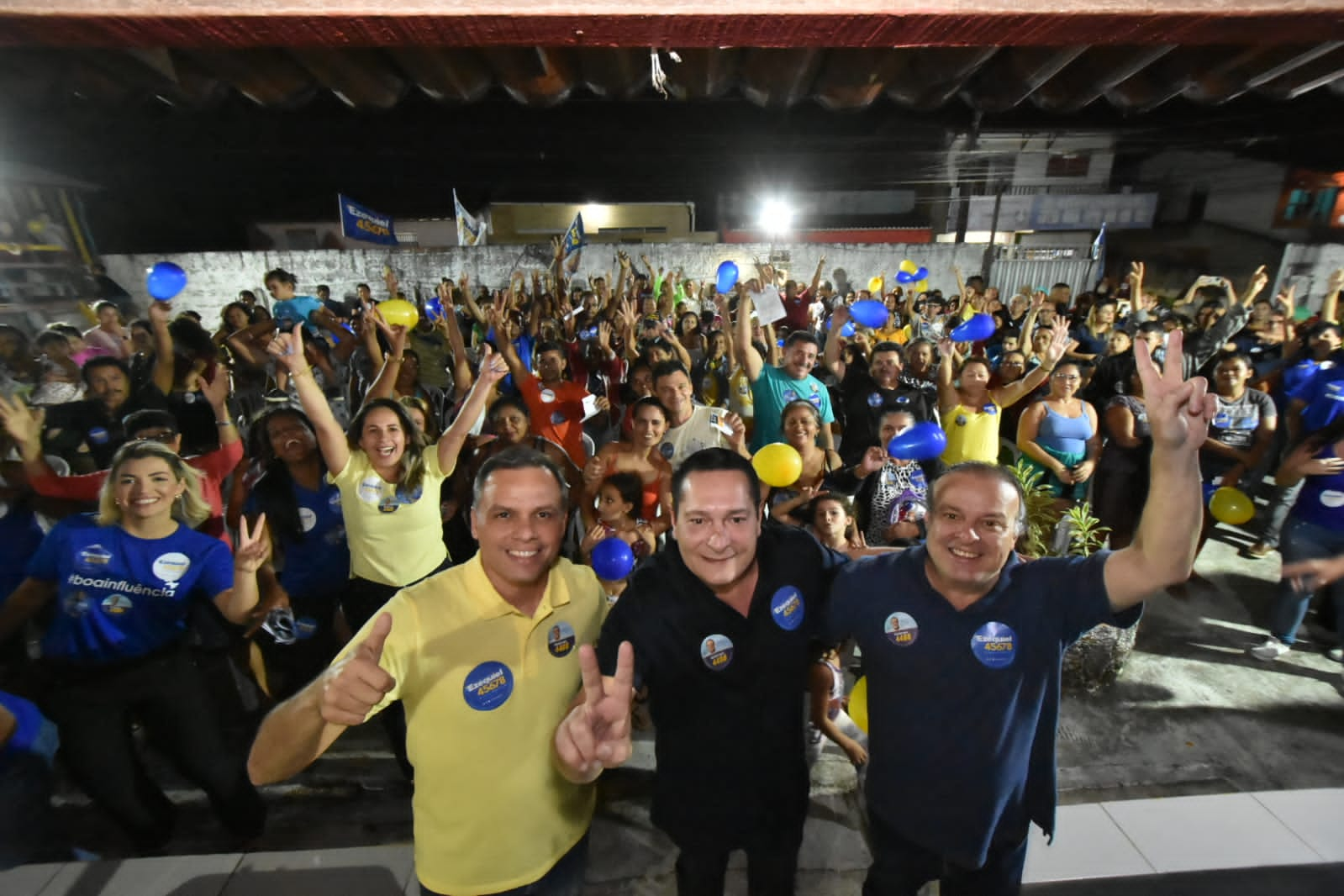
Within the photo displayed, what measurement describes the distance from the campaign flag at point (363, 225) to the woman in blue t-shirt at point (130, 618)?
7297 mm

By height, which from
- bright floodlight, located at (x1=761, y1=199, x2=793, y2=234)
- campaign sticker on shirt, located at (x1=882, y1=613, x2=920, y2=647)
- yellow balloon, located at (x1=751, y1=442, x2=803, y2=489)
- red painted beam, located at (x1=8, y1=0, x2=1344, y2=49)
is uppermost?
bright floodlight, located at (x1=761, y1=199, x2=793, y2=234)

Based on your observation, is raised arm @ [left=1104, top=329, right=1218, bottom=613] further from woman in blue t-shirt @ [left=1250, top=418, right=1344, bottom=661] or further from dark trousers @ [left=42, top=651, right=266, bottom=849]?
dark trousers @ [left=42, top=651, right=266, bottom=849]

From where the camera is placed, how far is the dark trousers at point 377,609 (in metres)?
2.88

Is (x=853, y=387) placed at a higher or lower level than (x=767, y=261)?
lower

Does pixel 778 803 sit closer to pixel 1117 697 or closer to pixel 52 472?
pixel 1117 697

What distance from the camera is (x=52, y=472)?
123 inches

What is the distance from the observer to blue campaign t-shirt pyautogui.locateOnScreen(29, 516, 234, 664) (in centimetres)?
238

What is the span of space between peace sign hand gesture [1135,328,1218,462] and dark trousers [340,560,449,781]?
3009mm

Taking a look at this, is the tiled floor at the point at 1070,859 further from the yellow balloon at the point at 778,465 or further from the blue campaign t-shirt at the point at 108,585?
the yellow balloon at the point at 778,465

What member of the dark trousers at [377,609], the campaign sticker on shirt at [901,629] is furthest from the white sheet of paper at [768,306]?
the campaign sticker on shirt at [901,629]

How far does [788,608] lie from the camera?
1869 mm

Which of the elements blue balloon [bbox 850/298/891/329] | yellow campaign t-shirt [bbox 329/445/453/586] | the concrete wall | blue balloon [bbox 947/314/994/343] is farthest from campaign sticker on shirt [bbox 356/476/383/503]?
the concrete wall

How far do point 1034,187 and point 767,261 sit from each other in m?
11.1

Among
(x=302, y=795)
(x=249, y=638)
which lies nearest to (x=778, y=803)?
(x=302, y=795)
